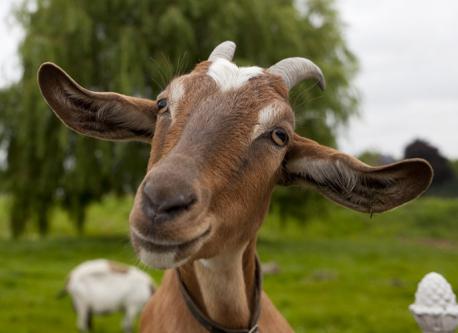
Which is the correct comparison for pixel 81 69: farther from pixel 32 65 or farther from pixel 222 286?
pixel 222 286

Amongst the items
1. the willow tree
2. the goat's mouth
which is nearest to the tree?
the willow tree

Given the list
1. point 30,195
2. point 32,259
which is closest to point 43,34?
point 30,195

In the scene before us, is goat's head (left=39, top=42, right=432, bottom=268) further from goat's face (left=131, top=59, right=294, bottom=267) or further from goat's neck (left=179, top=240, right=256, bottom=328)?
goat's neck (left=179, top=240, right=256, bottom=328)

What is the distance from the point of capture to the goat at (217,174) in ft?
7.09

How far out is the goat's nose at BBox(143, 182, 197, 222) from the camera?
2068mm

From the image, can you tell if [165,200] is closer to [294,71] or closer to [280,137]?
[280,137]

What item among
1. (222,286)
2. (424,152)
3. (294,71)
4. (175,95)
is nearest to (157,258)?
(222,286)

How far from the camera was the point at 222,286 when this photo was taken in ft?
9.34

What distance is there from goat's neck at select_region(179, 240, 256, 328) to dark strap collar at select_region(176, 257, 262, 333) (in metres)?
0.03

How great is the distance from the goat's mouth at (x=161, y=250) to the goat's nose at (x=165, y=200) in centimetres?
10

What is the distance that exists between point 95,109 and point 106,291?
4686 millimetres

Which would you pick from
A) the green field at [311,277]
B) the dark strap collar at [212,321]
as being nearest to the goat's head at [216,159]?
the dark strap collar at [212,321]

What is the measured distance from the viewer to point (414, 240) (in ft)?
70.9

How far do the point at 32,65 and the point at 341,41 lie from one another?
9.00 m
